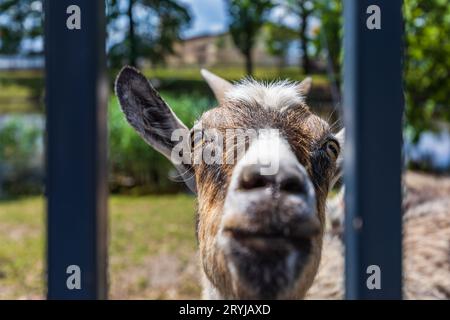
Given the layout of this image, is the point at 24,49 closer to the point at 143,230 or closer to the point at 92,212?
the point at 143,230

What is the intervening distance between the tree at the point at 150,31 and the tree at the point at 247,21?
21.7 inches

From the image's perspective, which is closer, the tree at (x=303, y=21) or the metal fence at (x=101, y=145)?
the metal fence at (x=101, y=145)

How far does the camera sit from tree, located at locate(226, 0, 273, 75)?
5473 millimetres

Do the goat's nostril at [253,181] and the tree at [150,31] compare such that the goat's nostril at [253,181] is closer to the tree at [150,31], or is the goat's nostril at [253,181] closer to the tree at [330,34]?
the tree at [150,31]

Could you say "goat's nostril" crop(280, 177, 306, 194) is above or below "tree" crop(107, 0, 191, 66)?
below

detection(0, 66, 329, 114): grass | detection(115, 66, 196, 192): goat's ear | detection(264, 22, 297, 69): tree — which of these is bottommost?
detection(115, 66, 196, 192): goat's ear

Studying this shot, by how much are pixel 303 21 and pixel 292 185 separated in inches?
191

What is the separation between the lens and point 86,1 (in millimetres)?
1885

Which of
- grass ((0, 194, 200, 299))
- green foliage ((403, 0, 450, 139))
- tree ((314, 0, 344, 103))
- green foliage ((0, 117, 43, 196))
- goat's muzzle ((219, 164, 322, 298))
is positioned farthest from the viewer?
green foliage ((0, 117, 43, 196))

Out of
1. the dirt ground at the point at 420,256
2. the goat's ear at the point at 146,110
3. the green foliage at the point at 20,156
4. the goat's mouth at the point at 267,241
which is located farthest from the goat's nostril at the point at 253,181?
Result: the green foliage at the point at 20,156

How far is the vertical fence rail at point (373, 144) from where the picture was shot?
1.91 metres

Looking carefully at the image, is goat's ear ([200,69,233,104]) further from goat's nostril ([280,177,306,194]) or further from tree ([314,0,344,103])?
tree ([314,0,344,103])

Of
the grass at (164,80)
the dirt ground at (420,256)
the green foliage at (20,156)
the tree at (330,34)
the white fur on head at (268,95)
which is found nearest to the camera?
the white fur on head at (268,95)

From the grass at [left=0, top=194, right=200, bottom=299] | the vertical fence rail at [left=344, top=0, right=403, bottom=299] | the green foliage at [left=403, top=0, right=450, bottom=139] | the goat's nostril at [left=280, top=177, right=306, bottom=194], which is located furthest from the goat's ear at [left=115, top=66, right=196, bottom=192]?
the green foliage at [left=403, top=0, right=450, bottom=139]
